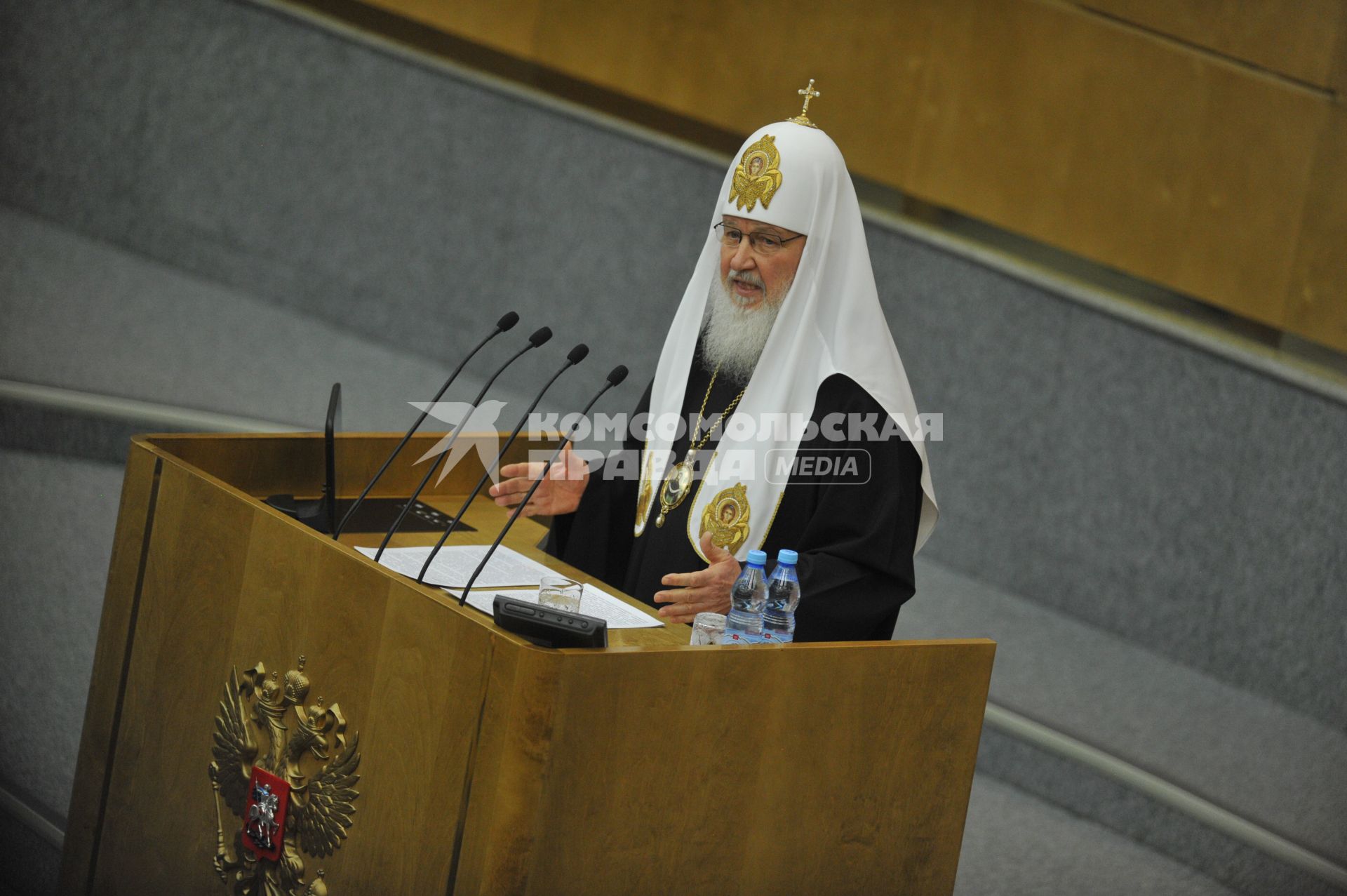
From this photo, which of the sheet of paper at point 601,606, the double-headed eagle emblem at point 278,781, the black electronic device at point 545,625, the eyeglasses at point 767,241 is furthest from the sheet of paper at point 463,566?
the eyeglasses at point 767,241

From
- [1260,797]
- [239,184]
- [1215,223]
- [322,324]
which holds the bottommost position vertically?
[1260,797]

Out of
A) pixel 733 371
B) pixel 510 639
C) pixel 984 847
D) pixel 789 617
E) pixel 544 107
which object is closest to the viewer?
pixel 510 639

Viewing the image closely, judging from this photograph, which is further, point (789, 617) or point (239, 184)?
point (239, 184)

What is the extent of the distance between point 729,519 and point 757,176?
2.36ft

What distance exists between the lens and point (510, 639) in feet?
5.77

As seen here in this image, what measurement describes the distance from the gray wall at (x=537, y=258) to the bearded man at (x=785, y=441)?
87.4 inches

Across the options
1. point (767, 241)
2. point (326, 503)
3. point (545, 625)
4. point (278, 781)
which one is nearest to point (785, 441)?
point (767, 241)

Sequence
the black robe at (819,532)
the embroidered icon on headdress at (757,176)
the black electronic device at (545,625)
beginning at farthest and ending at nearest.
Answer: the embroidered icon on headdress at (757,176) < the black robe at (819,532) < the black electronic device at (545,625)

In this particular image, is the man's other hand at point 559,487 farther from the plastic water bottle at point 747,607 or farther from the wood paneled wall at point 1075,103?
the wood paneled wall at point 1075,103

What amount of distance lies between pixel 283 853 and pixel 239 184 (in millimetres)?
4200

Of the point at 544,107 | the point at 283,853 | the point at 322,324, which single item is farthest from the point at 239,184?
the point at 283,853

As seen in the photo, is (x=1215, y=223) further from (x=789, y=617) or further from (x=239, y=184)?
(x=239, y=184)

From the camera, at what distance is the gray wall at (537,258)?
470 cm

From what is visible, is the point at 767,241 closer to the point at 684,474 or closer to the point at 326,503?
the point at 684,474
